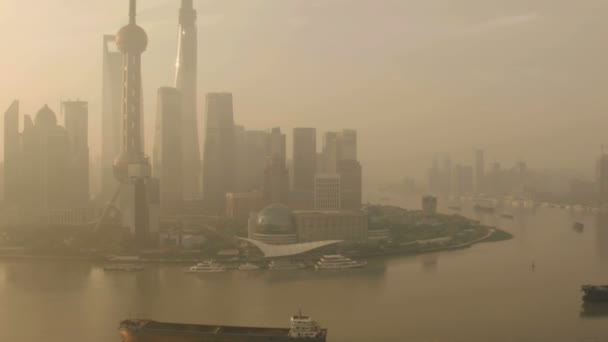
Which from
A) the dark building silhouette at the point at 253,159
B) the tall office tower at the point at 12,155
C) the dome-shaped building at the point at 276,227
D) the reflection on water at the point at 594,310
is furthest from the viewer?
the dark building silhouette at the point at 253,159

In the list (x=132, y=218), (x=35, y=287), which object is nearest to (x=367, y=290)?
(x=35, y=287)

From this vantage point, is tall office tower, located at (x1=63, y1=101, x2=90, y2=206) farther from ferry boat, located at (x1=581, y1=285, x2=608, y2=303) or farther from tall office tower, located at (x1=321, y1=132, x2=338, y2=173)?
ferry boat, located at (x1=581, y1=285, x2=608, y2=303)

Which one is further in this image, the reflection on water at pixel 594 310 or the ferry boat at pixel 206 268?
the ferry boat at pixel 206 268

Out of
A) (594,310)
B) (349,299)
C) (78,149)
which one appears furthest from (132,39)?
(594,310)

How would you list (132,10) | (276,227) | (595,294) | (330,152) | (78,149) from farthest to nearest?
(330,152) < (78,149) < (132,10) < (276,227) < (595,294)

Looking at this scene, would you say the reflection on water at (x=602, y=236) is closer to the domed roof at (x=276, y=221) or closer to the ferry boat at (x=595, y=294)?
the ferry boat at (x=595, y=294)

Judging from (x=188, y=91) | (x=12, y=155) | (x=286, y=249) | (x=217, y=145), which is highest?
(x=188, y=91)

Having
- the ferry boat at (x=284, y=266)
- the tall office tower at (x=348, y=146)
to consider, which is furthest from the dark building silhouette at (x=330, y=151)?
the ferry boat at (x=284, y=266)

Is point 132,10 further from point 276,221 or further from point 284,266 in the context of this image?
point 284,266

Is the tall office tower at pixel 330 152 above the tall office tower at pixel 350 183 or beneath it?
above
